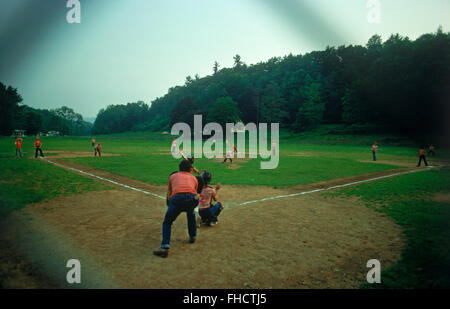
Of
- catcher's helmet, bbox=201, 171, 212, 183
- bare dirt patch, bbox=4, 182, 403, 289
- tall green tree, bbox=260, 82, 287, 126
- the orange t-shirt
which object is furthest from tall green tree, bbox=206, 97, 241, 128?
→ the orange t-shirt

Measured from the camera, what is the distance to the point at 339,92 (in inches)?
3590

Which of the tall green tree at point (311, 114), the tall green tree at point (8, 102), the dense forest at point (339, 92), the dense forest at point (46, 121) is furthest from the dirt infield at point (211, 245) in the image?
the tall green tree at point (311, 114)

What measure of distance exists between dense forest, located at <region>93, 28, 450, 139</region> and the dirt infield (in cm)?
556

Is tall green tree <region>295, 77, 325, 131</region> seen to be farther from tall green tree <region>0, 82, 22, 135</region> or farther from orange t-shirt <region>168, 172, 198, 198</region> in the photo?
orange t-shirt <region>168, 172, 198, 198</region>

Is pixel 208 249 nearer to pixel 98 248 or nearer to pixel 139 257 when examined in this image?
pixel 139 257

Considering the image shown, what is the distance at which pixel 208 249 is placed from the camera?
5.64 metres

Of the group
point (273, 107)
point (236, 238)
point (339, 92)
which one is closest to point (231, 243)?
point (236, 238)

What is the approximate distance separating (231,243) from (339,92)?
321ft

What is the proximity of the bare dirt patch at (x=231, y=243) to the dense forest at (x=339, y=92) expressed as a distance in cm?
554

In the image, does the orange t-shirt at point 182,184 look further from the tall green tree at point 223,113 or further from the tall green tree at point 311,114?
the tall green tree at point 223,113

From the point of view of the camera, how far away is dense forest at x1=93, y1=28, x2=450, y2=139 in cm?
5076

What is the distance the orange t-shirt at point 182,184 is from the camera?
5320 millimetres
